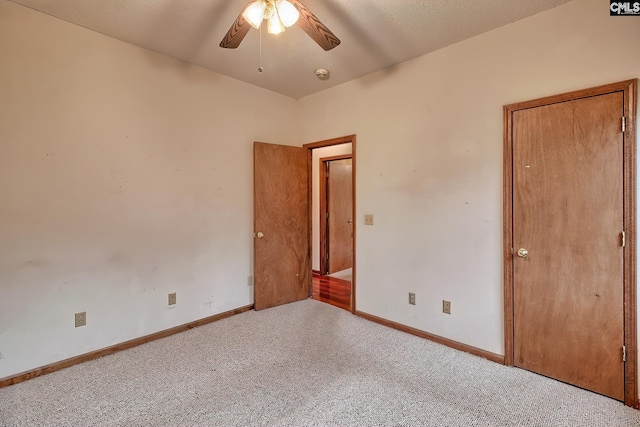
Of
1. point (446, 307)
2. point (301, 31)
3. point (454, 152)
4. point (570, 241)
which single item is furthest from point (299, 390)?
point (301, 31)

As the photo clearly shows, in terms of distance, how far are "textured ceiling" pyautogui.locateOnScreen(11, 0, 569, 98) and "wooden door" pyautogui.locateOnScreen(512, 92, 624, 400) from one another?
0.83m

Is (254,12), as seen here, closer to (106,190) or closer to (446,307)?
(106,190)

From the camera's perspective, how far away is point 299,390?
77.2 inches

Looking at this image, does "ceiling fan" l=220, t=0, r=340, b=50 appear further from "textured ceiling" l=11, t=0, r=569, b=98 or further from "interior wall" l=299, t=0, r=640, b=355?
"interior wall" l=299, t=0, r=640, b=355

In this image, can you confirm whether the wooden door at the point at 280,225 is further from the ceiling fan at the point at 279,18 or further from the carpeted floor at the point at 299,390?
the ceiling fan at the point at 279,18

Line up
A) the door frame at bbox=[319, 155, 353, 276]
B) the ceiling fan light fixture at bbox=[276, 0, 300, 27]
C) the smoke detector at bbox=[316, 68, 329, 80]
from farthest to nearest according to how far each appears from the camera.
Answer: the door frame at bbox=[319, 155, 353, 276] < the smoke detector at bbox=[316, 68, 329, 80] < the ceiling fan light fixture at bbox=[276, 0, 300, 27]

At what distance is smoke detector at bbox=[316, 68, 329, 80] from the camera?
3.03 metres

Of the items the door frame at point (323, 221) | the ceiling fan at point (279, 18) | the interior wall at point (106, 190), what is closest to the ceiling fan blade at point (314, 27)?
the ceiling fan at point (279, 18)

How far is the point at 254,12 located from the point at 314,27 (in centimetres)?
35

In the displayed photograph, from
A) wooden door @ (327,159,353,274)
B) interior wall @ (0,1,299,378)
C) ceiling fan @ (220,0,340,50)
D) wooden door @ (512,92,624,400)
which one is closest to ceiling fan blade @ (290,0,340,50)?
ceiling fan @ (220,0,340,50)

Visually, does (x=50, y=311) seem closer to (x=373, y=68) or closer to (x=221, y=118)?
(x=221, y=118)

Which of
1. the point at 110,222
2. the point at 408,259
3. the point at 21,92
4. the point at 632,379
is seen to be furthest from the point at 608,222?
the point at 21,92

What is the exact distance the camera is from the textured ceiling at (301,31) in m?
2.04

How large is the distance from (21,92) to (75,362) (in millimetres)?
2064
